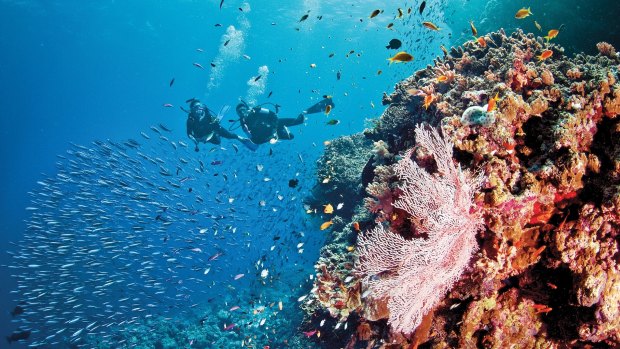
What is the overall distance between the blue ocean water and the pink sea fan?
6.27m

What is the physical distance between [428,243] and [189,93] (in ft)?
408

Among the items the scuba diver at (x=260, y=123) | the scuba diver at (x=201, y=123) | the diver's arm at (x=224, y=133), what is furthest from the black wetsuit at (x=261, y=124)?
the scuba diver at (x=201, y=123)

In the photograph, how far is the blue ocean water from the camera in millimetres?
14430

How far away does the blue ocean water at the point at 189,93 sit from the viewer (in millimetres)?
14430

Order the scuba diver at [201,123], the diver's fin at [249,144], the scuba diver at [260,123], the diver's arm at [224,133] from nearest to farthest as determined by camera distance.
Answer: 1. the scuba diver at [201,123]
2. the diver's arm at [224,133]
3. the scuba diver at [260,123]
4. the diver's fin at [249,144]

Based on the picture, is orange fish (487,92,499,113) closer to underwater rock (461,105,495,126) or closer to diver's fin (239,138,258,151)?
underwater rock (461,105,495,126)

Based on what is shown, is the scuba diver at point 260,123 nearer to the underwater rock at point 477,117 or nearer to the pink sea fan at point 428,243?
the underwater rock at point 477,117

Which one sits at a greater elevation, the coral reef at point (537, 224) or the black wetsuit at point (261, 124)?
the black wetsuit at point (261, 124)

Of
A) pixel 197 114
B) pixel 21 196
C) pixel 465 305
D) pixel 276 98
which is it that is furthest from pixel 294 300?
pixel 276 98

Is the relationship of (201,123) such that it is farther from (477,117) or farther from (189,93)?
(189,93)

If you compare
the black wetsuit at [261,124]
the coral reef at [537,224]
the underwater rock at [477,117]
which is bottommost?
the coral reef at [537,224]

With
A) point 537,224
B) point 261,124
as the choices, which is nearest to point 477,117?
point 537,224

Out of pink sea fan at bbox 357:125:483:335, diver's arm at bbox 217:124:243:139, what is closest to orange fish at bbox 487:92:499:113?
pink sea fan at bbox 357:125:483:335

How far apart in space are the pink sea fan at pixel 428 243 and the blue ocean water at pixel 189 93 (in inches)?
247
